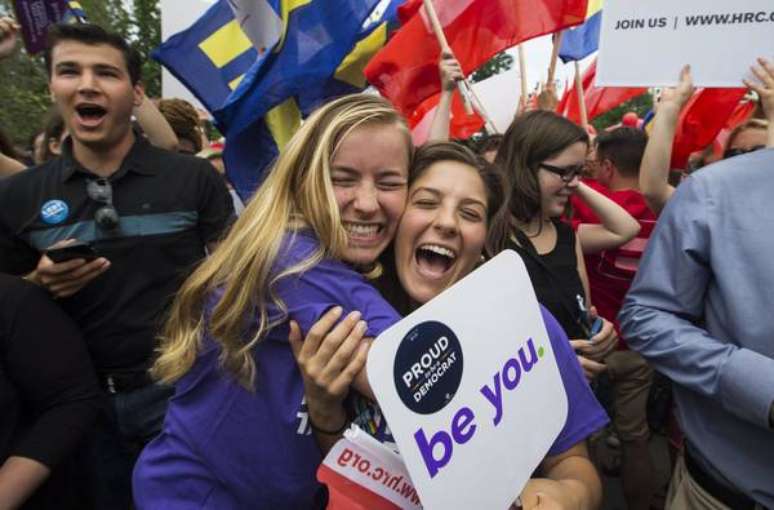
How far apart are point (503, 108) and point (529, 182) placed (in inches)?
136

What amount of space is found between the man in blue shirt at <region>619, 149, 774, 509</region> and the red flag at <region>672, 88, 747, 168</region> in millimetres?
2715

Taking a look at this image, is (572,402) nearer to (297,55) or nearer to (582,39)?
(297,55)

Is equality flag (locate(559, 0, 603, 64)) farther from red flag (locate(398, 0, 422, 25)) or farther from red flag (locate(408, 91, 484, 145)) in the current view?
red flag (locate(398, 0, 422, 25))

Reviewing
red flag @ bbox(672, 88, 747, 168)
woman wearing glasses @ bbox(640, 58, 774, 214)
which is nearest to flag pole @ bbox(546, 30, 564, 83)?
red flag @ bbox(672, 88, 747, 168)

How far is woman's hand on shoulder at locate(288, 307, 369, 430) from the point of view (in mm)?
1125

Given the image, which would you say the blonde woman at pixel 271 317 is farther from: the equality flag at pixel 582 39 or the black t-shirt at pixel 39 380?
the equality flag at pixel 582 39

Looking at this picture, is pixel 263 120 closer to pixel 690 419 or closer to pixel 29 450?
pixel 29 450

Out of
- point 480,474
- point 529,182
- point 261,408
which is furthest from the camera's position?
point 529,182

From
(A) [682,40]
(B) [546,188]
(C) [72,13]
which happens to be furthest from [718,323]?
(C) [72,13]

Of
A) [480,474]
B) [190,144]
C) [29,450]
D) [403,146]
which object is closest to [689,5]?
[403,146]

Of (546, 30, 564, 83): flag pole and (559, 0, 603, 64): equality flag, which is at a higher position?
(546, 30, 564, 83): flag pole

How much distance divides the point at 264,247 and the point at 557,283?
5.06ft

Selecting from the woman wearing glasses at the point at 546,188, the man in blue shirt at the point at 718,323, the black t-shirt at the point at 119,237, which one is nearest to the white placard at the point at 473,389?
the man in blue shirt at the point at 718,323

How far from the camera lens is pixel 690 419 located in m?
1.77
